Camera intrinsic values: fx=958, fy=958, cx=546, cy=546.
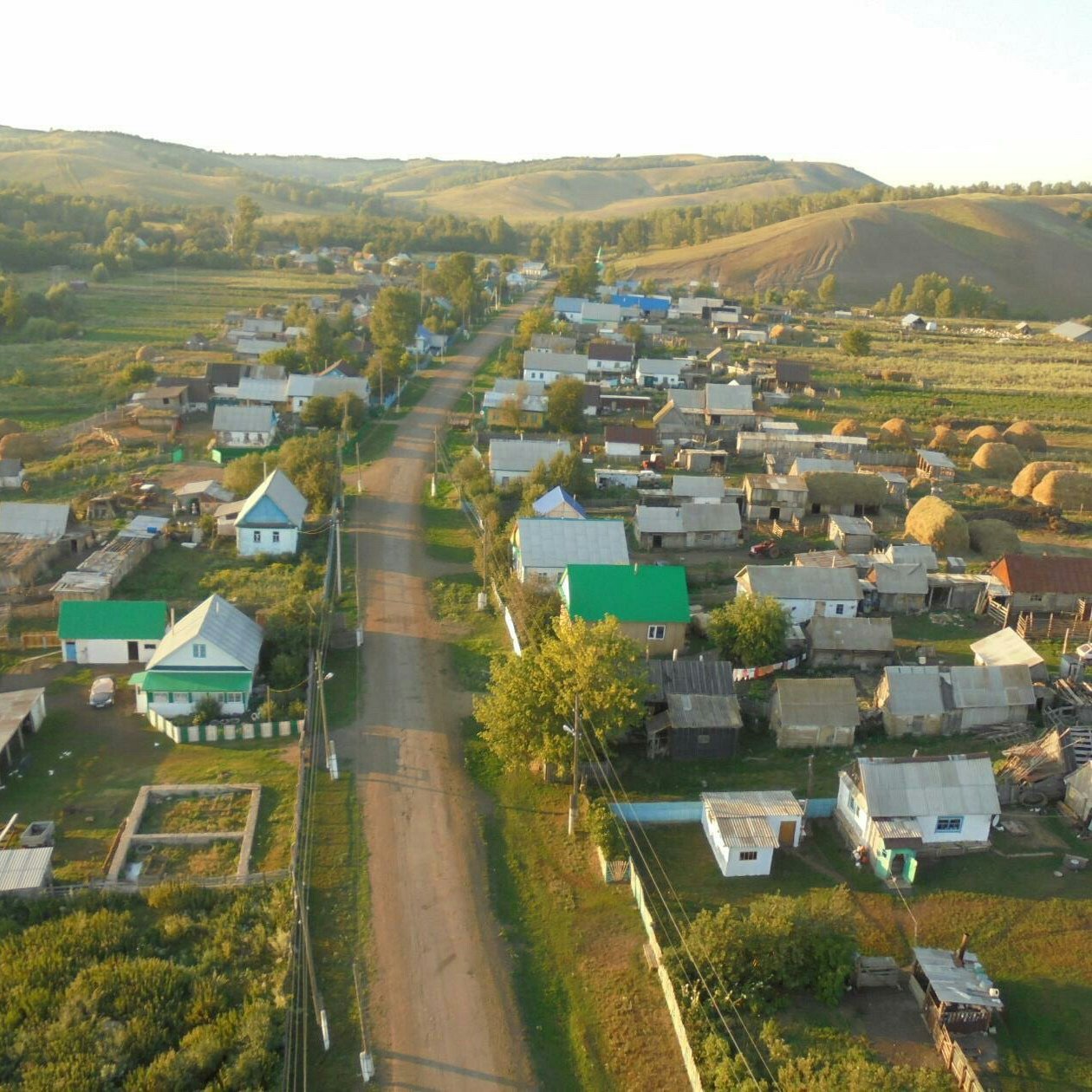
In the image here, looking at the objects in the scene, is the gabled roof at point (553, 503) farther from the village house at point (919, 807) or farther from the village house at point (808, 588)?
the village house at point (919, 807)

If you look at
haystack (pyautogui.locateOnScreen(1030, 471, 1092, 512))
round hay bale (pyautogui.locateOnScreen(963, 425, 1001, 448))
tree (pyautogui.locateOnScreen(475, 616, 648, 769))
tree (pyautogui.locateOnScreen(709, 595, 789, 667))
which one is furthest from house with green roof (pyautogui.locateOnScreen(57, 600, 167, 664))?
round hay bale (pyautogui.locateOnScreen(963, 425, 1001, 448))

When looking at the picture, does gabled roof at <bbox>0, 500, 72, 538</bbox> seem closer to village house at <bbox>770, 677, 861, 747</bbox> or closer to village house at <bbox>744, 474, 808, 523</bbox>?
village house at <bbox>770, 677, 861, 747</bbox>

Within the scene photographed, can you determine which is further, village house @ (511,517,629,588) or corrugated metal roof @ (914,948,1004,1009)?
village house @ (511,517,629,588)

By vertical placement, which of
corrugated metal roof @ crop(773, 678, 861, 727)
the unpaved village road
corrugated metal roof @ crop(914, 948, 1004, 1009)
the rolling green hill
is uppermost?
the rolling green hill

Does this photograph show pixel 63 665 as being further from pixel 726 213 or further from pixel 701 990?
pixel 726 213

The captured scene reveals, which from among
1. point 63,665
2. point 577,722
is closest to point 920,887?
point 577,722

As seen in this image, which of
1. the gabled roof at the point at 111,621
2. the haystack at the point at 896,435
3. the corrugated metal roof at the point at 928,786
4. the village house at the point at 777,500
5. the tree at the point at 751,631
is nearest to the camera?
the corrugated metal roof at the point at 928,786

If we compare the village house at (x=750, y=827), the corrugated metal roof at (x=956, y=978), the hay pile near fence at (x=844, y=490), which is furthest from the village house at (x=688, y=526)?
the corrugated metal roof at (x=956, y=978)
